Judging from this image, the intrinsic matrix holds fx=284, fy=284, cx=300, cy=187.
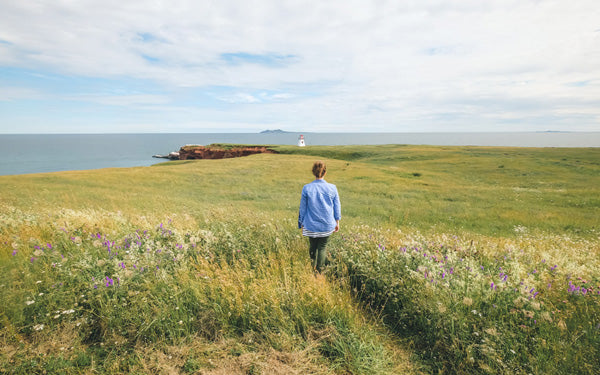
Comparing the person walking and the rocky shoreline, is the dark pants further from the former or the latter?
the rocky shoreline

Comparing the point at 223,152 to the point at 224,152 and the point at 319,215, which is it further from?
the point at 319,215

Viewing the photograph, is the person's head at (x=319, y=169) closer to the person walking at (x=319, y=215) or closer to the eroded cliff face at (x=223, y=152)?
the person walking at (x=319, y=215)

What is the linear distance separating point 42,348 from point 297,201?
18.1 metres

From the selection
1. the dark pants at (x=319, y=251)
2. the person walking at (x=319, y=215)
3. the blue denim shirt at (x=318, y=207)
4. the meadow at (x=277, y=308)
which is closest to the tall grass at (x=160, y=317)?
the meadow at (x=277, y=308)

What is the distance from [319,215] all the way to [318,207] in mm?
193

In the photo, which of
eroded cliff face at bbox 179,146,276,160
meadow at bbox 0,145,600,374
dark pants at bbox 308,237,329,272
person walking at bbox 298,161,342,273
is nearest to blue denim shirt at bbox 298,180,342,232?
person walking at bbox 298,161,342,273

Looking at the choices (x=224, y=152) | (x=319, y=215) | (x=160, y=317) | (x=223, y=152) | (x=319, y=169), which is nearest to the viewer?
(x=160, y=317)

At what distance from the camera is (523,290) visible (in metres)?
4.78

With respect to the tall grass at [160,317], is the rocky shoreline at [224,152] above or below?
above

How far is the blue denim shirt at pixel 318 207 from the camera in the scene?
6.75 metres

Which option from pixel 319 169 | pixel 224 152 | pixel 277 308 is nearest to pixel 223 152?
pixel 224 152

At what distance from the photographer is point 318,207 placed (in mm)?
6793

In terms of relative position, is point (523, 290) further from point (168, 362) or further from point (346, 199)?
point (346, 199)

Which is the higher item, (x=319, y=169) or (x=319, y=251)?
(x=319, y=169)
